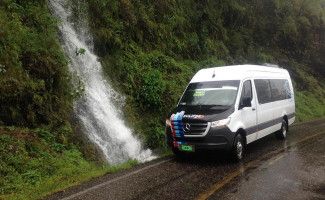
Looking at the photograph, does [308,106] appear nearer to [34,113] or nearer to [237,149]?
[237,149]

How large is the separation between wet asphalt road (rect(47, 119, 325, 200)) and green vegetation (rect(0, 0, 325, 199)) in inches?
34.6

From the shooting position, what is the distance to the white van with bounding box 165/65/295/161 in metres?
7.52

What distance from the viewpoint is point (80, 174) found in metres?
7.04

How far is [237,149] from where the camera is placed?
7.86 metres

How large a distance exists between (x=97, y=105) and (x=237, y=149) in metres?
5.36

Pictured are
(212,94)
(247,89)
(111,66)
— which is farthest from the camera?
(111,66)

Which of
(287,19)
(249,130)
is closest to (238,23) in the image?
(287,19)

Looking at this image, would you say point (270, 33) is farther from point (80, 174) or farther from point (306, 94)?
point (80, 174)

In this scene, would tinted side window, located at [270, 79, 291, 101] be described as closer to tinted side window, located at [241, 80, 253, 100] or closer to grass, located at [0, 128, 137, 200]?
tinted side window, located at [241, 80, 253, 100]

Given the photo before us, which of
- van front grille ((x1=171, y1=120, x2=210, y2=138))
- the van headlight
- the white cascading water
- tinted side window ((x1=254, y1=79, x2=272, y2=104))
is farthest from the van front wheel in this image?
the white cascading water

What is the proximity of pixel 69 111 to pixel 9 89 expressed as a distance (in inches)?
80.6

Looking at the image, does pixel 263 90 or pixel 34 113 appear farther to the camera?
pixel 263 90

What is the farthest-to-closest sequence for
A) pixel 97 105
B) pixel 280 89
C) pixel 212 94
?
pixel 280 89 < pixel 97 105 < pixel 212 94

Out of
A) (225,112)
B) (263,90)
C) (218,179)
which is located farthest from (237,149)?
(263,90)
